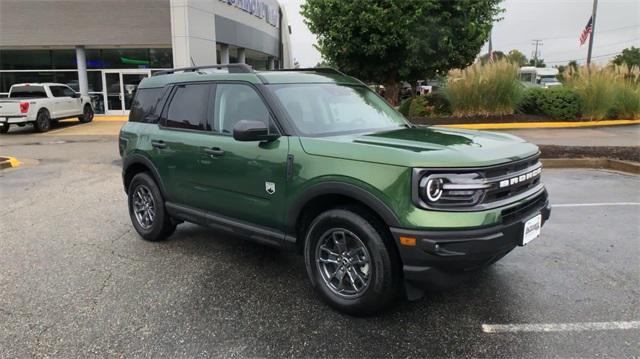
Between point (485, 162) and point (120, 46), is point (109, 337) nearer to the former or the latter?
point (485, 162)

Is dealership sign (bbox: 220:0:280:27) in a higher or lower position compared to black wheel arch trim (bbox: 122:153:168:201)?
higher

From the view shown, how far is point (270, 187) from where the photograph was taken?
4117mm

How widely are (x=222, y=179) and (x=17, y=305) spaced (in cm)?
190

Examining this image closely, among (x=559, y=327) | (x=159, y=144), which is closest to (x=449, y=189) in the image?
(x=559, y=327)

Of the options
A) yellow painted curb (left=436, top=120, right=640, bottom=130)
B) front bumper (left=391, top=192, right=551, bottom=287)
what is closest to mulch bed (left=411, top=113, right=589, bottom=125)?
yellow painted curb (left=436, top=120, right=640, bottom=130)

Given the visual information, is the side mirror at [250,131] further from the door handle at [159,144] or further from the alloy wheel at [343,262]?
the door handle at [159,144]

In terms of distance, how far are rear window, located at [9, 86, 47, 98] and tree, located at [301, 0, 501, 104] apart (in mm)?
10633

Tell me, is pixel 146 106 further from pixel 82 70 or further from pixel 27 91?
pixel 82 70

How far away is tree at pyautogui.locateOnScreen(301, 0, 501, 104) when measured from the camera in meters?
17.6

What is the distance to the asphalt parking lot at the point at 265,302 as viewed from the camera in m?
3.37

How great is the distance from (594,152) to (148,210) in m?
9.04

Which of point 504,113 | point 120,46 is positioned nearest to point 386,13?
point 504,113

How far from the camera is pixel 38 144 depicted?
15836 millimetres

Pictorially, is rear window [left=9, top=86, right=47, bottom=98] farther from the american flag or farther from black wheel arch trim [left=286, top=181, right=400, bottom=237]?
the american flag
